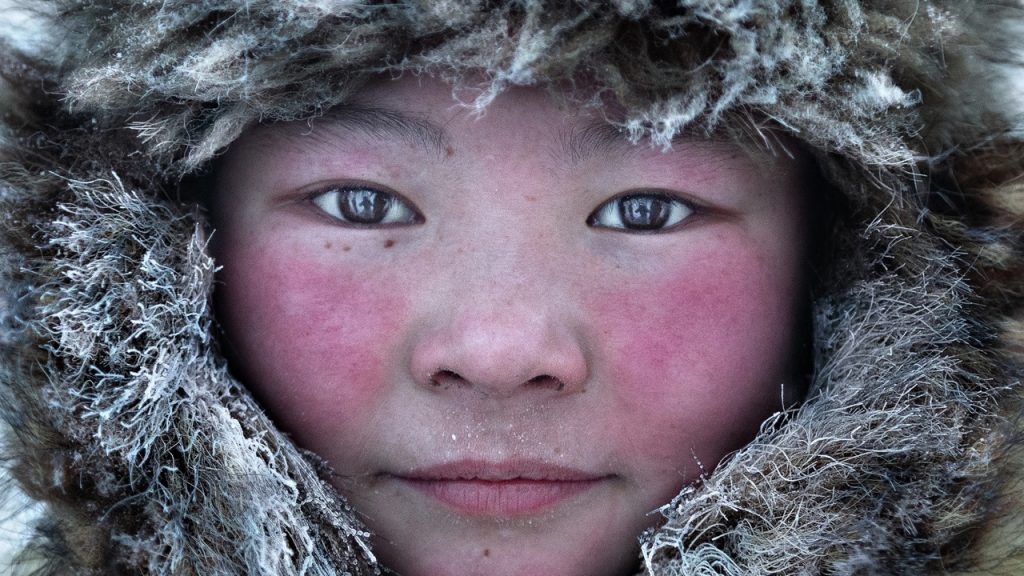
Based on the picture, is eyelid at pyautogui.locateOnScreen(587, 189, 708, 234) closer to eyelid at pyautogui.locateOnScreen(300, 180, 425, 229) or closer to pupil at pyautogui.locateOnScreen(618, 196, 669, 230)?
pupil at pyautogui.locateOnScreen(618, 196, 669, 230)

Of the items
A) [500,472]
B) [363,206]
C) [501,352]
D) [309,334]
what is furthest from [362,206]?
[500,472]

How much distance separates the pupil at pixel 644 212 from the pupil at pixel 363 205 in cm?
33

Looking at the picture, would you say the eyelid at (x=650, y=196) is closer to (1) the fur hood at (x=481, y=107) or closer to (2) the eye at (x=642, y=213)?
(2) the eye at (x=642, y=213)

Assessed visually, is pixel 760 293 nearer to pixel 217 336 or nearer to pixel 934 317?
pixel 934 317

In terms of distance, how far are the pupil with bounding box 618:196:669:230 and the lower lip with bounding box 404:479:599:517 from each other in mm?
360

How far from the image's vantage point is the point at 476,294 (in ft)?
4.34

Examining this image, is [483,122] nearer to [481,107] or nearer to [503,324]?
[481,107]

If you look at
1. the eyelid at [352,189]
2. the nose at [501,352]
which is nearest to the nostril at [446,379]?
the nose at [501,352]

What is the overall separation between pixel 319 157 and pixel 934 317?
85 centimetres

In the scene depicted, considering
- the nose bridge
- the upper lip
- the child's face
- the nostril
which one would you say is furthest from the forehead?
the upper lip

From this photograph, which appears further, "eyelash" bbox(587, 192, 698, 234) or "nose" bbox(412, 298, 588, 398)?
"eyelash" bbox(587, 192, 698, 234)

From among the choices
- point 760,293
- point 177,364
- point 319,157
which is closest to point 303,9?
point 319,157

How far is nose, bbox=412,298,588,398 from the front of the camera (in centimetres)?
130

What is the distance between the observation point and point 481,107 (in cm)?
129
